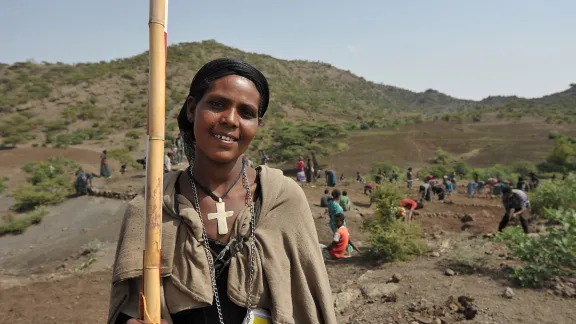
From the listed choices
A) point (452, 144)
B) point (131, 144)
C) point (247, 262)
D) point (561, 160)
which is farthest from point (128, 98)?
point (247, 262)

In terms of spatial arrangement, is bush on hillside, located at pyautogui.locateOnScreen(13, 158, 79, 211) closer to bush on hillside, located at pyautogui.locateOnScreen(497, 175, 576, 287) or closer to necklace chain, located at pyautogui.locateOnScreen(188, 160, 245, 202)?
bush on hillside, located at pyautogui.locateOnScreen(497, 175, 576, 287)

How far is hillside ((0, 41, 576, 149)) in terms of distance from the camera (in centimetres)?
3494

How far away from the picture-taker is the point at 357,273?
665 cm

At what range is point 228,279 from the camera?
49.9 inches

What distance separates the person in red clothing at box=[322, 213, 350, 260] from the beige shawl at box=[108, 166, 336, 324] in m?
5.97

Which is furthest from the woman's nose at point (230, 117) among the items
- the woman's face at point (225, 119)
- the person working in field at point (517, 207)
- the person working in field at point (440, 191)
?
the person working in field at point (440, 191)

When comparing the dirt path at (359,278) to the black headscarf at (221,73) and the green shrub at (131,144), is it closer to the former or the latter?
the black headscarf at (221,73)

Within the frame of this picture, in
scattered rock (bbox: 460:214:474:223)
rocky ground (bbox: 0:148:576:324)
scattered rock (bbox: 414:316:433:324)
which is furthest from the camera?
scattered rock (bbox: 460:214:474:223)

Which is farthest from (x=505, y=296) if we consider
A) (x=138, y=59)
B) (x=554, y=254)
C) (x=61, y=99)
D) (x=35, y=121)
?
(x=138, y=59)

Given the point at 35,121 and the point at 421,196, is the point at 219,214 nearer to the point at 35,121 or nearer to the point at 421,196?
the point at 421,196

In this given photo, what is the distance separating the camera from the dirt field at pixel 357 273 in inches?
179

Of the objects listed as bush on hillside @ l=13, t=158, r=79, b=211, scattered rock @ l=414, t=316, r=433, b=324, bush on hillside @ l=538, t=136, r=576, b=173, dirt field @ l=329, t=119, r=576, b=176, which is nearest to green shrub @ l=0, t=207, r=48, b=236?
bush on hillside @ l=13, t=158, r=79, b=211

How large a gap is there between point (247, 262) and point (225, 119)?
488 mm

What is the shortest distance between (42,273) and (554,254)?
379 inches
